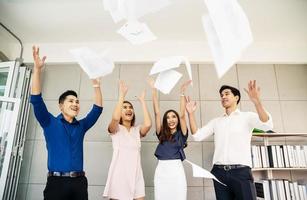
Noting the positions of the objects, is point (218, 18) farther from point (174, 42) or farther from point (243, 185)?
point (174, 42)

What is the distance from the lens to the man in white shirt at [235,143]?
1836mm

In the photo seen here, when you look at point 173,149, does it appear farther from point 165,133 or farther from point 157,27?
point 157,27

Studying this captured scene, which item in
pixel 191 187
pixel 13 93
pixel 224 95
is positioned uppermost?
pixel 13 93

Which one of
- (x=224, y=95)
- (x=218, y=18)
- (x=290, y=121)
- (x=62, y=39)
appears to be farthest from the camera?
(x=62, y=39)

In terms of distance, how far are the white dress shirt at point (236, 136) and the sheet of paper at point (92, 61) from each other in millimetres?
1205

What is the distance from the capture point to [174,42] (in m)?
3.18

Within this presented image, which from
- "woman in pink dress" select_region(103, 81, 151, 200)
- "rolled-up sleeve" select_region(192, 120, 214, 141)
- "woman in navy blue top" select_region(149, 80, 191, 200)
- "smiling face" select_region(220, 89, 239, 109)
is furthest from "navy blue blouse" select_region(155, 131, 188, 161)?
"smiling face" select_region(220, 89, 239, 109)

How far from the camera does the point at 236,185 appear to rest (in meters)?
1.84

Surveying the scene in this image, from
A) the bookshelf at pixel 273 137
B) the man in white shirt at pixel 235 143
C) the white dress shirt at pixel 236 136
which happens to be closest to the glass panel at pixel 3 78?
the man in white shirt at pixel 235 143

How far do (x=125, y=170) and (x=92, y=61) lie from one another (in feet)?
3.55

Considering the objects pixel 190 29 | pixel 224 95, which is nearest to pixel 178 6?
pixel 190 29

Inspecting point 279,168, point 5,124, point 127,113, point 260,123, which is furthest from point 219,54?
point 5,124

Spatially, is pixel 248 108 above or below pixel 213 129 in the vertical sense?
above

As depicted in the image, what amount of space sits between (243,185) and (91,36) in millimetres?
2492
